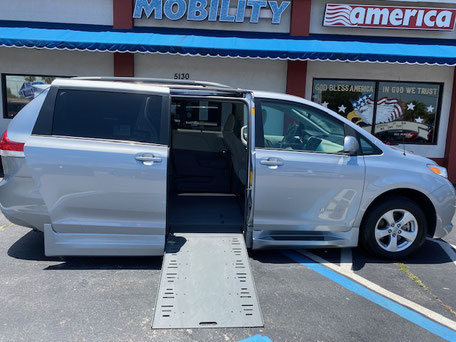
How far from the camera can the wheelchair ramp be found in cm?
302

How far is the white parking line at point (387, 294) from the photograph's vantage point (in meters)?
3.19

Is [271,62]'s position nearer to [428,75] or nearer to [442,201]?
[428,75]

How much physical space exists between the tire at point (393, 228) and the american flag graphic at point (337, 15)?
624 cm

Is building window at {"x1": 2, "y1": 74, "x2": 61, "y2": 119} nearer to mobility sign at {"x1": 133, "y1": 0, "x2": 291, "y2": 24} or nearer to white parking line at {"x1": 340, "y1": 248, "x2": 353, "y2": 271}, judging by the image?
mobility sign at {"x1": 133, "y1": 0, "x2": 291, "y2": 24}

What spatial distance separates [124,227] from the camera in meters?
3.82

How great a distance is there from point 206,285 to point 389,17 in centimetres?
847

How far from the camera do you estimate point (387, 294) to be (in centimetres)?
359

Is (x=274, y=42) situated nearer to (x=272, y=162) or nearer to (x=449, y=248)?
(x=272, y=162)

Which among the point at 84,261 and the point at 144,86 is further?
the point at 84,261

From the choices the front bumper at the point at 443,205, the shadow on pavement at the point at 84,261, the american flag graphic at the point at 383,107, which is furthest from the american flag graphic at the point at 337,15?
the shadow on pavement at the point at 84,261

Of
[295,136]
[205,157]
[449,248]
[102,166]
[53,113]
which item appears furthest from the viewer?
[205,157]

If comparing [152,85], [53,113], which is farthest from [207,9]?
[53,113]

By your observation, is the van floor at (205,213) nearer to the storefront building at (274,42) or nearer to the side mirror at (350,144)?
the side mirror at (350,144)

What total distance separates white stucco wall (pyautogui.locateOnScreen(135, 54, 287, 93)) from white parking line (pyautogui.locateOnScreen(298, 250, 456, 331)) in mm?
5826
